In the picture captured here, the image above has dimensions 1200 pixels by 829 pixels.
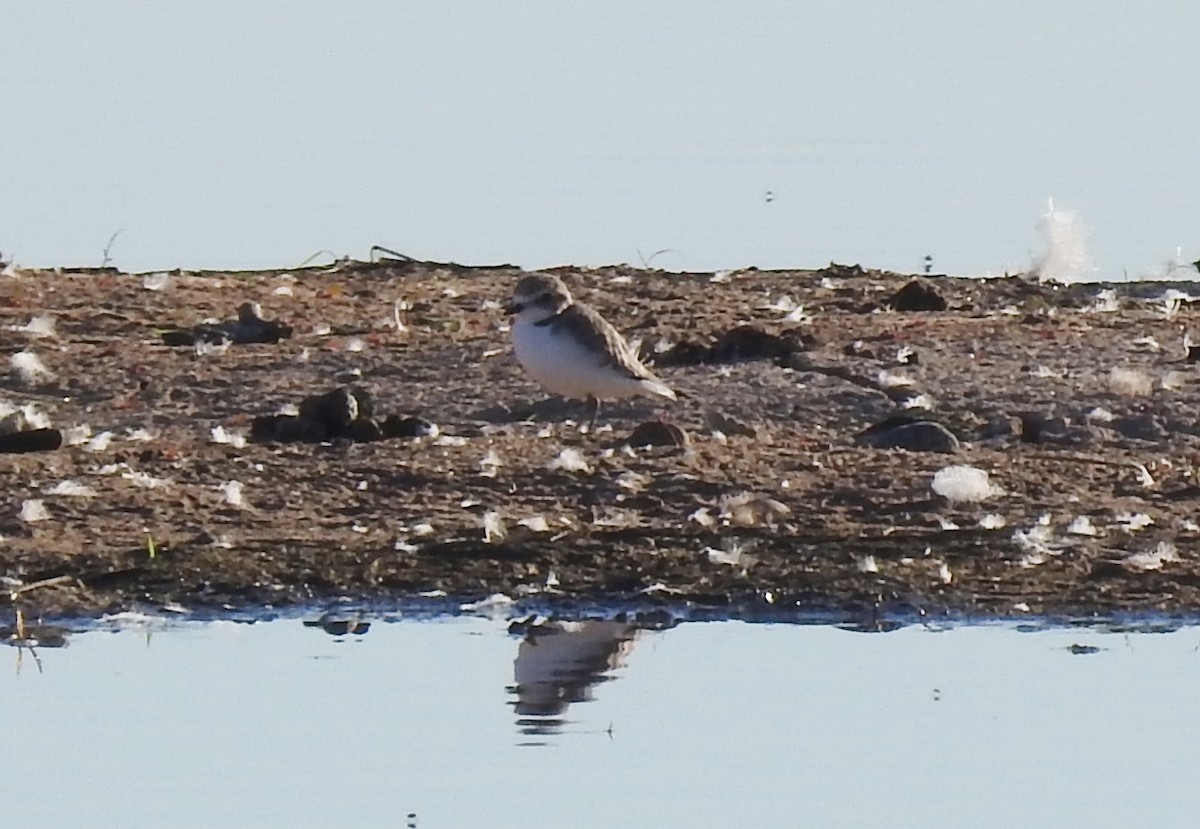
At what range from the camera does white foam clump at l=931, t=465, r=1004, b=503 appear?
28.5 feet

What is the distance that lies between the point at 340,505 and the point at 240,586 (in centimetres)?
72

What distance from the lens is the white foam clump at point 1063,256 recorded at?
488 inches

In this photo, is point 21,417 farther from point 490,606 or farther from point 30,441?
point 490,606

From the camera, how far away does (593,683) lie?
284 inches

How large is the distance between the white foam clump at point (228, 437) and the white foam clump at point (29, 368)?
98 cm

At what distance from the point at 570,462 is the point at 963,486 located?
3.46ft

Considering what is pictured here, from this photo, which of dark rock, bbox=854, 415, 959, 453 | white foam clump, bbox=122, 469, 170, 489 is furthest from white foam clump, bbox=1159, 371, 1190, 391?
white foam clump, bbox=122, 469, 170, 489

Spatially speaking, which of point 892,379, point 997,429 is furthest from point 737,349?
point 997,429

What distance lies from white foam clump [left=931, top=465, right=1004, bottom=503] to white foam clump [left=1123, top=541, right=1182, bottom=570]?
57 cm

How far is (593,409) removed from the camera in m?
9.76

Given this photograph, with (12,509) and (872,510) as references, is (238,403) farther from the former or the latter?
(872,510)

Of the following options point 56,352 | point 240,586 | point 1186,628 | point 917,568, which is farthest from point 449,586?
point 56,352

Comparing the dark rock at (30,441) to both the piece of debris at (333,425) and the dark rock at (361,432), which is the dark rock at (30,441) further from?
the dark rock at (361,432)

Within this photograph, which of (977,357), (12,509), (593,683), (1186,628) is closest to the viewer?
(593,683)
